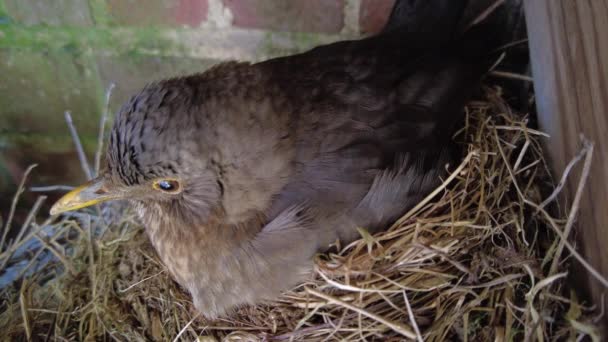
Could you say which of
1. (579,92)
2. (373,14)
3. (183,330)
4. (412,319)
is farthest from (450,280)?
(373,14)

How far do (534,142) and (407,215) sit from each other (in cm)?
36

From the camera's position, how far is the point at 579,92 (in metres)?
0.83

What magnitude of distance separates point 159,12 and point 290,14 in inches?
13.4

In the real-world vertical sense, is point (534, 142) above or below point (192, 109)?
below

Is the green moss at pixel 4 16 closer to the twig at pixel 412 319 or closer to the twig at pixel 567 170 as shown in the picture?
the twig at pixel 412 319

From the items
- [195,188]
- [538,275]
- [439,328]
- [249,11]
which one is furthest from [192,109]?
[538,275]

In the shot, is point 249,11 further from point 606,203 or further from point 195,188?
point 606,203

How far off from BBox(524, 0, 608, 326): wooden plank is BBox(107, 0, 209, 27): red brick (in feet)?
2.57

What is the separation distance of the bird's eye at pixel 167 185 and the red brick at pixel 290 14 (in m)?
0.51

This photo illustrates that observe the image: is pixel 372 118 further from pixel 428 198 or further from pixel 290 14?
pixel 290 14

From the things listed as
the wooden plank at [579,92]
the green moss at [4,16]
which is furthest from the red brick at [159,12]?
Answer: the wooden plank at [579,92]

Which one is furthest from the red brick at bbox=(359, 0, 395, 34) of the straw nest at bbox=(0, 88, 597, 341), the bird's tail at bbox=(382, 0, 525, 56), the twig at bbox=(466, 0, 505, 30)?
the straw nest at bbox=(0, 88, 597, 341)

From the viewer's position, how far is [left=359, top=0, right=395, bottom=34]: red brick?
1.25 meters

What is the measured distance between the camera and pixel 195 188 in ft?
3.18
